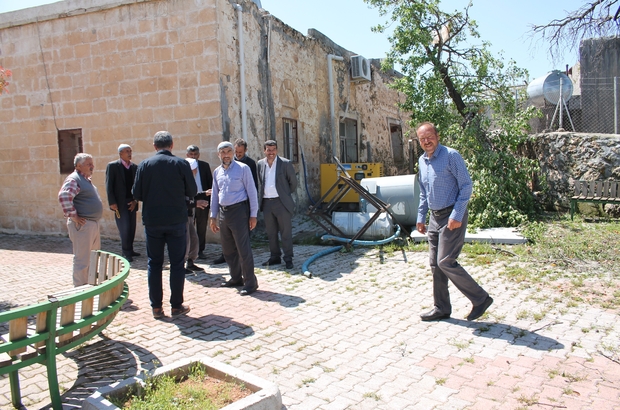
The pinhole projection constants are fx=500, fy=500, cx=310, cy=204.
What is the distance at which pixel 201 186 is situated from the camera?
734 cm

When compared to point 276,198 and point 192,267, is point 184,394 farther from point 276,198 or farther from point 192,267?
point 276,198

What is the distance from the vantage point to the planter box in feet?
9.07

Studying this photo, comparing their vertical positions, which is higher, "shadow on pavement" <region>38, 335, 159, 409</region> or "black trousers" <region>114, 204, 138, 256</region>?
"black trousers" <region>114, 204, 138, 256</region>

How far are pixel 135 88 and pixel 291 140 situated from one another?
3.62 m

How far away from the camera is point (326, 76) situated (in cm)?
1307

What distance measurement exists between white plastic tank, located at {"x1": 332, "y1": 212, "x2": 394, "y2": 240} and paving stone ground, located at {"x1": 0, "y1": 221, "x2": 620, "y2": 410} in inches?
81.4

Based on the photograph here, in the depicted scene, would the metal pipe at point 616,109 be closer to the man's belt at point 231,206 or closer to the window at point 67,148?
the man's belt at point 231,206

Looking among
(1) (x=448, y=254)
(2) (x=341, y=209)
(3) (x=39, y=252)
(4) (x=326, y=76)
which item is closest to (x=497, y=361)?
(1) (x=448, y=254)

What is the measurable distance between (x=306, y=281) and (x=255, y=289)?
2.51 ft

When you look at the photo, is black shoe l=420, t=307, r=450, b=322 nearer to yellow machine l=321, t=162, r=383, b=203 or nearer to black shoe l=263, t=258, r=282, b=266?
black shoe l=263, t=258, r=282, b=266

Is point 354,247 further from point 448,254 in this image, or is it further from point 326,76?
point 326,76

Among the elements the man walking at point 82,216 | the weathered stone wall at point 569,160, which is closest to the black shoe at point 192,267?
the man walking at point 82,216

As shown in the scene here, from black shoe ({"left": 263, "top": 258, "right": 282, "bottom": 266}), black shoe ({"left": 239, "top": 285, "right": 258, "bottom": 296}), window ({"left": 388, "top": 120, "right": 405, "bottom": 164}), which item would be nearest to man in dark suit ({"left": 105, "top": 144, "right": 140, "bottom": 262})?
black shoe ({"left": 263, "top": 258, "right": 282, "bottom": 266})

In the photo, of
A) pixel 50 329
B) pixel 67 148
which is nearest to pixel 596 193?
pixel 50 329
